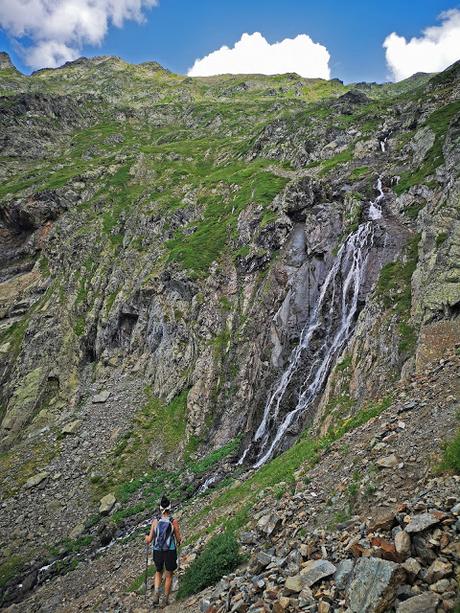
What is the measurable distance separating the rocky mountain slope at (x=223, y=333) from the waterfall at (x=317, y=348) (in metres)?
0.18

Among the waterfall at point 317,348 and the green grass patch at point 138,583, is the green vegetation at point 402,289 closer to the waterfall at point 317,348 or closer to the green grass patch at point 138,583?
the waterfall at point 317,348

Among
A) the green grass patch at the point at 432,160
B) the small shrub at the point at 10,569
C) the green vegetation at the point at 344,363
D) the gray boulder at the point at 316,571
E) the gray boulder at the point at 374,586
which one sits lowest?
the small shrub at the point at 10,569

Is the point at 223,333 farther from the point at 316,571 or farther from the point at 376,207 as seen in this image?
the point at 316,571

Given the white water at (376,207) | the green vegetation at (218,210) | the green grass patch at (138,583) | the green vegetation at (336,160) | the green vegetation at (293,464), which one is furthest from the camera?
the green vegetation at (336,160)

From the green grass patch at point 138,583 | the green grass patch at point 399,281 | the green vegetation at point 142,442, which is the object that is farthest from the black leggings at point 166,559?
the green vegetation at point 142,442

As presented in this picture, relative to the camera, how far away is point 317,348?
3144cm

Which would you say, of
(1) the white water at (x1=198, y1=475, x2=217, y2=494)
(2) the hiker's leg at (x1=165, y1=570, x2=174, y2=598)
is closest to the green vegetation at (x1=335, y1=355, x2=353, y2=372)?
(1) the white water at (x1=198, y1=475, x2=217, y2=494)

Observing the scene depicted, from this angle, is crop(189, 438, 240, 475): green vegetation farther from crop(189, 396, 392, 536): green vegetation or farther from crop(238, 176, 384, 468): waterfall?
crop(189, 396, 392, 536): green vegetation

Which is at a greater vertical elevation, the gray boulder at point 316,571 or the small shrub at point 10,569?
the gray boulder at point 316,571

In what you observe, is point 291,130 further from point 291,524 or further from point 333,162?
point 291,524

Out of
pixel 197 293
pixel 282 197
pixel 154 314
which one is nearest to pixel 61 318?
pixel 154 314

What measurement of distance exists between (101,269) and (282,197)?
1135 inches

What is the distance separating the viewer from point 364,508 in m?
9.81

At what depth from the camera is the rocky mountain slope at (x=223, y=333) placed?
61.0ft
